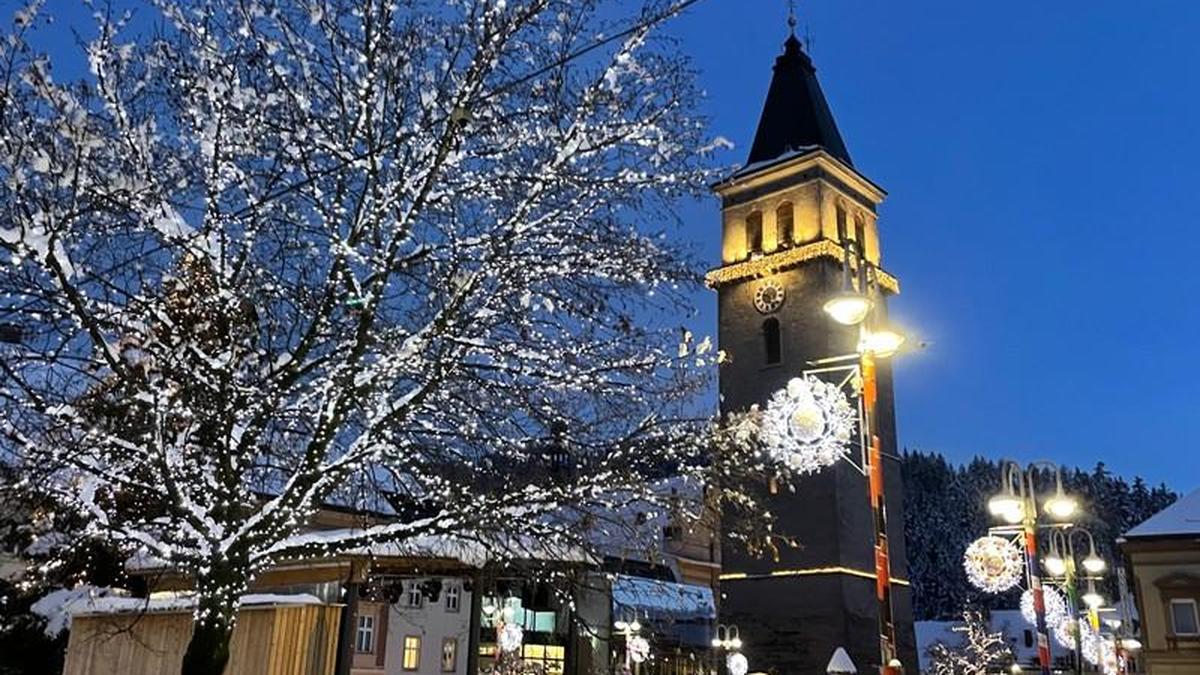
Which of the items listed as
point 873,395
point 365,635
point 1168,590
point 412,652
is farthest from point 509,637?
point 1168,590

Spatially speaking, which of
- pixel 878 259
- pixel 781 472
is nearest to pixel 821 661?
pixel 878 259

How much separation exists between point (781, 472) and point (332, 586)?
657 cm

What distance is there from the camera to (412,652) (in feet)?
78.1

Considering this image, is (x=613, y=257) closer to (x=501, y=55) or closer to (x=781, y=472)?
(x=501, y=55)

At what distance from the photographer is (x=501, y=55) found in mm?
7402

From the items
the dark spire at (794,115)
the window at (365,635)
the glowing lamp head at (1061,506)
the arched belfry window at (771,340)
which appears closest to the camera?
the glowing lamp head at (1061,506)

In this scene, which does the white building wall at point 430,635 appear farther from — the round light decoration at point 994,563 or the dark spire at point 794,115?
the dark spire at point 794,115

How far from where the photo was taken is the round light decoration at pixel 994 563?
1650 centimetres

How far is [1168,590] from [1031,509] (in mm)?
22706

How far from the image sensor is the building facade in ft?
103

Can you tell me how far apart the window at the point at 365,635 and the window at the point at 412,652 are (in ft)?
2.89

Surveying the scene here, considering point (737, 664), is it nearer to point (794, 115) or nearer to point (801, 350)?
point (801, 350)

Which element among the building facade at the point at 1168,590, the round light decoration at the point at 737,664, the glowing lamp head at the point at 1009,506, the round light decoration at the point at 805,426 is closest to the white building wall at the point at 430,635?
the round light decoration at the point at 737,664

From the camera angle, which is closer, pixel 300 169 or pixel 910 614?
pixel 300 169
